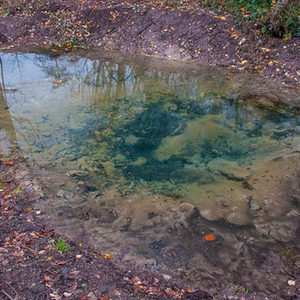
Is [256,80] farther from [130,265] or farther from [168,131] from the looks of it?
[130,265]

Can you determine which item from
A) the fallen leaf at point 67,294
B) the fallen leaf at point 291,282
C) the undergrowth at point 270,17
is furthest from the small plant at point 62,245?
the undergrowth at point 270,17

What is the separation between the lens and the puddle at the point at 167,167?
3.32m

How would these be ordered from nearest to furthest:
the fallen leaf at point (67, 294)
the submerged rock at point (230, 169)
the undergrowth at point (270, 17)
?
the fallen leaf at point (67, 294) → the submerged rock at point (230, 169) → the undergrowth at point (270, 17)

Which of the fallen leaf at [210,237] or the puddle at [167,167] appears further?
the fallen leaf at [210,237]

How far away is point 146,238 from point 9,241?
1.61m

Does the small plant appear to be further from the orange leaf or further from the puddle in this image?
the orange leaf

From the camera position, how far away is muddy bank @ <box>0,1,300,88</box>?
830cm

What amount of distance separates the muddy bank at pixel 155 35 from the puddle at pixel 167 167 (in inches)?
54.8

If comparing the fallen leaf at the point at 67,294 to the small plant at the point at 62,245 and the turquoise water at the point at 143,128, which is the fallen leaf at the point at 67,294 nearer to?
the small plant at the point at 62,245

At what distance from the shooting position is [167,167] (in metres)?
4.75

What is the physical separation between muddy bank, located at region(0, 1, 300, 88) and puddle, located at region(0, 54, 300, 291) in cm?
139

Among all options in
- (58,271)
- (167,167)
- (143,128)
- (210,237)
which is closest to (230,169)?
(167,167)

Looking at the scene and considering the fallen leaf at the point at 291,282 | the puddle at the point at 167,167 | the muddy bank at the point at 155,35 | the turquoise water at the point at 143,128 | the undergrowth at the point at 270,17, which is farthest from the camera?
the muddy bank at the point at 155,35

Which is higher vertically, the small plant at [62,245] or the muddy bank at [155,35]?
the muddy bank at [155,35]
